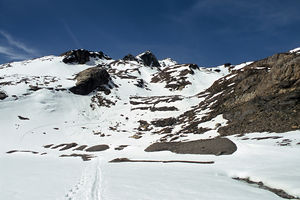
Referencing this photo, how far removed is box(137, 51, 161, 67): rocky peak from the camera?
184700 mm

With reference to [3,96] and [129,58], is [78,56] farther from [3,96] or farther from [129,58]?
[3,96]

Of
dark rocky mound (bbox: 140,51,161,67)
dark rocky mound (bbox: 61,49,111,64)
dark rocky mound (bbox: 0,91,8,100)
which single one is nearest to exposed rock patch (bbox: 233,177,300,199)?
dark rocky mound (bbox: 0,91,8,100)

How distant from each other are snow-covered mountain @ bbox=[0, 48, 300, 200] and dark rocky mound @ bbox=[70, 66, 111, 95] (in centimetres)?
48

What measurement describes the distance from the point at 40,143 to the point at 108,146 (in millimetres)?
20479

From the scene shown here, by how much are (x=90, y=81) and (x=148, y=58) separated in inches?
4344

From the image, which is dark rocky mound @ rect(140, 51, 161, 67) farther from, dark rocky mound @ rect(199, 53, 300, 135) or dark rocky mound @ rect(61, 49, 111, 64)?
dark rocky mound @ rect(199, 53, 300, 135)

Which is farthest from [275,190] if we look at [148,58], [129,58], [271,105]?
[148,58]

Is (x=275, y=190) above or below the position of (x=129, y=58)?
below

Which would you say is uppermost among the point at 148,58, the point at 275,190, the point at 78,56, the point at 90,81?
the point at 148,58

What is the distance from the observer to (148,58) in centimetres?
18838

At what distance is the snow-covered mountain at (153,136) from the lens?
33.1ft

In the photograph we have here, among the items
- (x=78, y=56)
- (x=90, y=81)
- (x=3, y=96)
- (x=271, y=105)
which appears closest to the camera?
(x=271, y=105)

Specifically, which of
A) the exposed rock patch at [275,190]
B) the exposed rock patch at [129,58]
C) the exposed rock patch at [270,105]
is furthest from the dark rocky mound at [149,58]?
the exposed rock patch at [275,190]

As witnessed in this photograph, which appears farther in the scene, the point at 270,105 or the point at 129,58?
the point at 129,58
